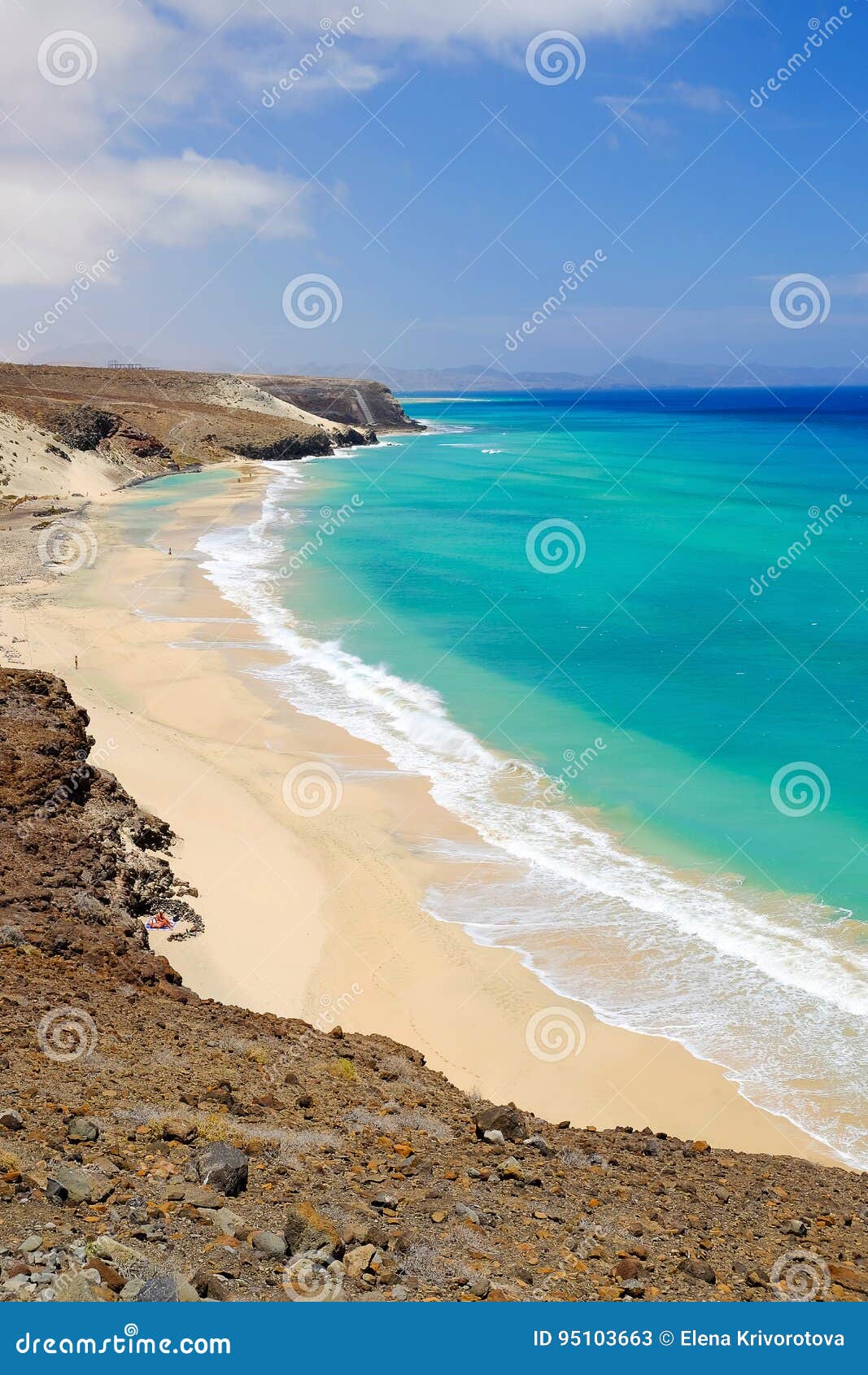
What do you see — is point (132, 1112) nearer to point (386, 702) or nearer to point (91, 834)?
point (91, 834)

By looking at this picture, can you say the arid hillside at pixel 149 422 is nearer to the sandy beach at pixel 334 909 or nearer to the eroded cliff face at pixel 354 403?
the eroded cliff face at pixel 354 403

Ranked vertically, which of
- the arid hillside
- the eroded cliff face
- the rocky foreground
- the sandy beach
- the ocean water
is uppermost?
the eroded cliff face

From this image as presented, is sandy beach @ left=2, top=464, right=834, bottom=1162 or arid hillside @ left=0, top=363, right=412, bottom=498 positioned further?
arid hillside @ left=0, top=363, right=412, bottom=498

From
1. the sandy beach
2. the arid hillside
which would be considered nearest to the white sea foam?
the sandy beach

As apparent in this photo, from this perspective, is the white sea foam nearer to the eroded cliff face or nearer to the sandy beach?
the sandy beach

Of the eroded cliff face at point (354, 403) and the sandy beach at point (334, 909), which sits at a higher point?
the eroded cliff face at point (354, 403)

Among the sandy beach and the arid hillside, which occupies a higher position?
the arid hillside

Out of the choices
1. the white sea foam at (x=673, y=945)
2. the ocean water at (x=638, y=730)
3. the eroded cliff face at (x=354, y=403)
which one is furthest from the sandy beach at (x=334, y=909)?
the eroded cliff face at (x=354, y=403)
